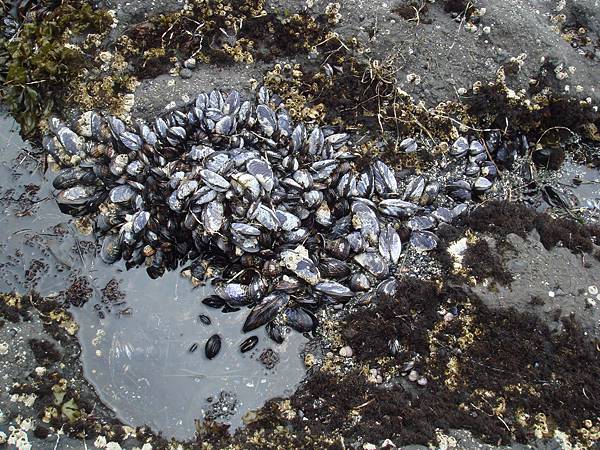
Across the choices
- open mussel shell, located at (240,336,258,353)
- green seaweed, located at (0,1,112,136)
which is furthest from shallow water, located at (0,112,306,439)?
green seaweed, located at (0,1,112,136)

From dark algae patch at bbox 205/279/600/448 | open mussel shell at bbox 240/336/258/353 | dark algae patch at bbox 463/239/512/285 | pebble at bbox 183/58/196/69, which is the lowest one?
open mussel shell at bbox 240/336/258/353

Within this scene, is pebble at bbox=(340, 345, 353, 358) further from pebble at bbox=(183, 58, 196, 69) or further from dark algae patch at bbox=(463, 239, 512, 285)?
pebble at bbox=(183, 58, 196, 69)

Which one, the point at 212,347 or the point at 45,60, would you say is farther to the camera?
the point at 45,60

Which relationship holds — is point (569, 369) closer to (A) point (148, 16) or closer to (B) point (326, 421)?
(B) point (326, 421)

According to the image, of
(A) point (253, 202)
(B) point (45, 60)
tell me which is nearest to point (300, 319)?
(A) point (253, 202)

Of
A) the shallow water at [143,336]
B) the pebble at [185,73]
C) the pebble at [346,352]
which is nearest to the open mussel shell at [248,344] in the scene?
the shallow water at [143,336]

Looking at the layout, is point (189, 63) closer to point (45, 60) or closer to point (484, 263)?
point (45, 60)
